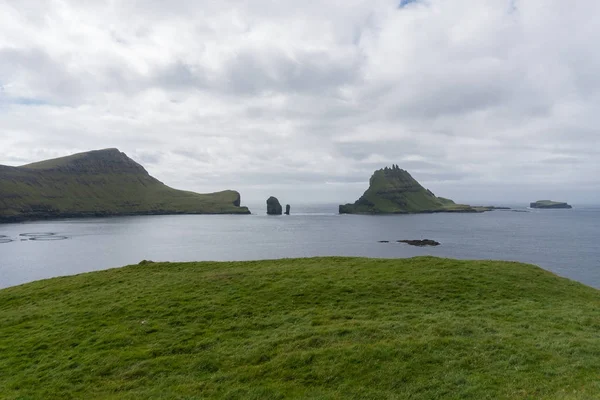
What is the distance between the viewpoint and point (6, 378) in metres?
16.3

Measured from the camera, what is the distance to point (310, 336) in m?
18.1

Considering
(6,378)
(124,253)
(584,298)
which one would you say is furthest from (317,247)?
(6,378)

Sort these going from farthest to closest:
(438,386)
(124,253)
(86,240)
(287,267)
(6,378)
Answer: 1. (86,240)
2. (124,253)
3. (287,267)
4. (6,378)
5. (438,386)

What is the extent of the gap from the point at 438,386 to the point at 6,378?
62.1 feet

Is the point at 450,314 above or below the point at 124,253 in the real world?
above

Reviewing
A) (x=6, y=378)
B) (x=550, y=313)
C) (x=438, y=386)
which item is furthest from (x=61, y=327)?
(x=550, y=313)

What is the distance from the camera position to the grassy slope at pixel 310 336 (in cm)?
1395

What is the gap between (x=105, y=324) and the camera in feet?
71.2

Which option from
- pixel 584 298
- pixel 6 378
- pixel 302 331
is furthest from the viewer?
pixel 584 298

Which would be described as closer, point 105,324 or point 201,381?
point 201,381

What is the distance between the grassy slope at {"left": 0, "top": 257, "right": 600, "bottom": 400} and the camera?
13.9 m

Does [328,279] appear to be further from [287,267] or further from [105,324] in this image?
[105,324]

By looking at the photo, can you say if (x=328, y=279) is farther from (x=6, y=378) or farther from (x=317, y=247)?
(x=317, y=247)

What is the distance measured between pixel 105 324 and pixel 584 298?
1303 inches
